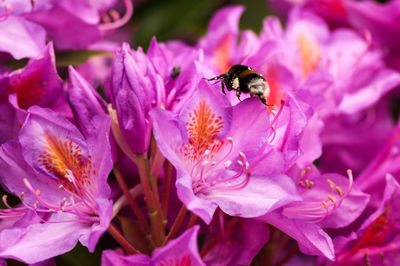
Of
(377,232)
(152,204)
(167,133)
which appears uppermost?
(167,133)

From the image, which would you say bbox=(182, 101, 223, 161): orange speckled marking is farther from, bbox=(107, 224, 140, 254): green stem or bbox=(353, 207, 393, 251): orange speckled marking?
bbox=(353, 207, 393, 251): orange speckled marking

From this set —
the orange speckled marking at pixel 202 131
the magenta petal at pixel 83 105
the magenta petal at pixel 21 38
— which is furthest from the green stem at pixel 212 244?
the magenta petal at pixel 21 38

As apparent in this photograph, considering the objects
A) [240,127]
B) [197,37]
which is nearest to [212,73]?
[240,127]

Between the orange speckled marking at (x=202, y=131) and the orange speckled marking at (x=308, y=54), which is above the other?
the orange speckled marking at (x=202, y=131)

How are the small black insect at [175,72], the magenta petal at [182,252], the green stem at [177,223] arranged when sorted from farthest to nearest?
the small black insect at [175,72] → the green stem at [177,223] → the magenta petal at [182,252]

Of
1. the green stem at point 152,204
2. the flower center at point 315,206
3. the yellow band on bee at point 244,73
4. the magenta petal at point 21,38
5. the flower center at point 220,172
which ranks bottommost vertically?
the flower center at point 315,206

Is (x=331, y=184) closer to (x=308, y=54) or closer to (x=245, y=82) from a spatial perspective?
(x=245, y=82)

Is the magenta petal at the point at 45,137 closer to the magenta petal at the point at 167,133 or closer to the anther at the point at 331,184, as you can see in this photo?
the magenta petal at the point at 167,133

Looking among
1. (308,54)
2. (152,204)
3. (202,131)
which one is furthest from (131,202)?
(308,54)
